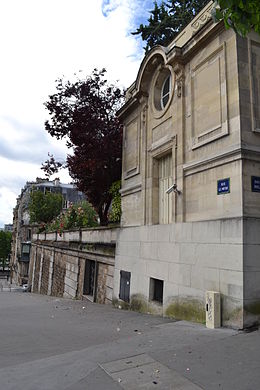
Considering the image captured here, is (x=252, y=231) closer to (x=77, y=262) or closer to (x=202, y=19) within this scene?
(x=202, y=19)

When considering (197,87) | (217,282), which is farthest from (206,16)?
(217,282)

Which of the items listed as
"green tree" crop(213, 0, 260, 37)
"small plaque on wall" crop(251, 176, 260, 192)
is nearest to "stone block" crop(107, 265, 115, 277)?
"small plaque on wall" crop(251, 176, 260, 192)

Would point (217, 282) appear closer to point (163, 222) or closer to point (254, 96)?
point (163, 222)

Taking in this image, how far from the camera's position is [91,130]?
44.0 ft

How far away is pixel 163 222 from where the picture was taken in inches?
347

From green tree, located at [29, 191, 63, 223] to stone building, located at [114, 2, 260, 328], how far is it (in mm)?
26318

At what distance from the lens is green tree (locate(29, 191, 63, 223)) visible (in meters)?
34.9

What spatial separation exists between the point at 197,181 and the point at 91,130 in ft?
23.8

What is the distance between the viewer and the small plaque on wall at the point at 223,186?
6246mm

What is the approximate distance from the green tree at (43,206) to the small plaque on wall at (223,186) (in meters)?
30.2

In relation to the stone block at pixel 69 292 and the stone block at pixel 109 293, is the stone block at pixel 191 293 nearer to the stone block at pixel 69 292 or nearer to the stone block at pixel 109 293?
the stone block at pixel 109 293

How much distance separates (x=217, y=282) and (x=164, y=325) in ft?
4.43

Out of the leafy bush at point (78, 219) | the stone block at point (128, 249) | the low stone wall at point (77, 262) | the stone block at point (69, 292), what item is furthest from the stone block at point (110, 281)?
the leafy bush at point (78, 219)

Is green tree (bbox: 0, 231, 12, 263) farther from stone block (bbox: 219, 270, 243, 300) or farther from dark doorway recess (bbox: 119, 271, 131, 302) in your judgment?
stone block (bbox: 219, 270, 243, 300)
